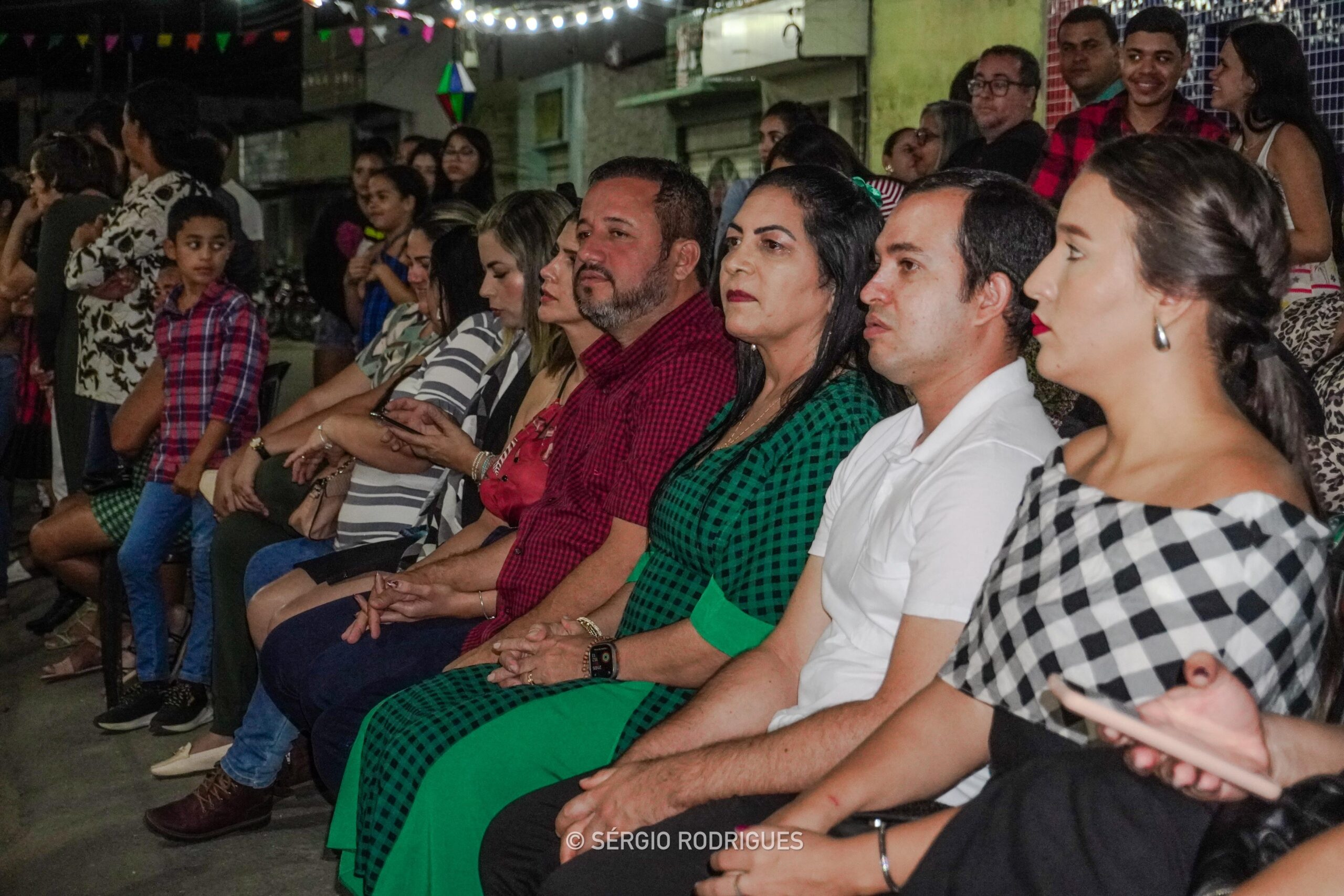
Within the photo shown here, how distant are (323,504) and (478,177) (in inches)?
115

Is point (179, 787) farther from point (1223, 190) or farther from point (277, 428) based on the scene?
point (1223, 190)

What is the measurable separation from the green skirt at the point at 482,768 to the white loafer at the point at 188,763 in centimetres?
158

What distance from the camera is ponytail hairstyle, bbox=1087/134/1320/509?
1.65 m

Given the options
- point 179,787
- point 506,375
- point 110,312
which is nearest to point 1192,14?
point 506,375

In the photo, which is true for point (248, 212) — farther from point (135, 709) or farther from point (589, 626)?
point (589, 626)

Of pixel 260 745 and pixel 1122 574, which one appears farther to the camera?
pixel 260 745

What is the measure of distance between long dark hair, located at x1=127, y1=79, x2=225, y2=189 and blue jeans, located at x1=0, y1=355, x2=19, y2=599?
1.54 metres

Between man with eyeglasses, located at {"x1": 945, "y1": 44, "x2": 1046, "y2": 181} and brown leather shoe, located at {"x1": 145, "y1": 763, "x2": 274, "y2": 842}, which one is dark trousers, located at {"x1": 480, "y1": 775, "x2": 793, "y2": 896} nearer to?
brown leather shoe, located at {"x1": 145, "y1": 763, "x2": 274, "y2": 842}

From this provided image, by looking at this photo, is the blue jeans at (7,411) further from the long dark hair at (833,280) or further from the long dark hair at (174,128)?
the long dark hair at (833,280)

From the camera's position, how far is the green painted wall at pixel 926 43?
8484mm

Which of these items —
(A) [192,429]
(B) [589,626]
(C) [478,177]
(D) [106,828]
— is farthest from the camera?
(C) [478,177]

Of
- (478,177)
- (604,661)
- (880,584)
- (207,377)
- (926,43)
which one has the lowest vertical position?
(604,661)

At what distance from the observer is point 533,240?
389cm

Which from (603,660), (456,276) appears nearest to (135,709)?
(456,276)
